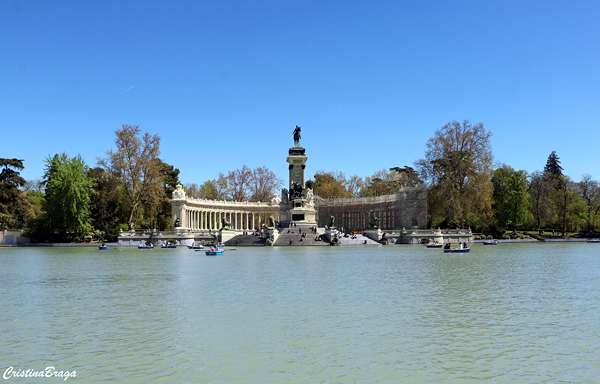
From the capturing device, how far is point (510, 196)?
87250mm

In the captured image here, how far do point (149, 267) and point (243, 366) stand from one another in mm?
26721

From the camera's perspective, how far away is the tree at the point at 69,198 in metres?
75.7

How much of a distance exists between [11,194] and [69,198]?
11873mm

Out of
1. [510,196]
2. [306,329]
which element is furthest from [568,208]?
[306,329]

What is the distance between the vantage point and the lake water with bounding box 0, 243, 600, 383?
11211 mm

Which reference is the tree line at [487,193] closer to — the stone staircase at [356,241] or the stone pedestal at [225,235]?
the stone staircase at [356,241]

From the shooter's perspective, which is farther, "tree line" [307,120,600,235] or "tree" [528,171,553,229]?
"tree" [528,171,553,229]

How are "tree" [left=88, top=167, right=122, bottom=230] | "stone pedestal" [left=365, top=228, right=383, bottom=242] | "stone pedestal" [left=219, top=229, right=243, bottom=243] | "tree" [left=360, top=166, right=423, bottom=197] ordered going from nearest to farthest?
"stone pedestal" [left=219, top=229, right=243, bottom=243]
"stone pedestal" [left=365, top=228, right=383, bottom=242]
"tree" [left=88, top=167, right=122, bottom=230]
"tree" [left=360, top=166, right=423, bottom=197]

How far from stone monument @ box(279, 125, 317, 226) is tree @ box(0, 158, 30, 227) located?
4215 centimetres

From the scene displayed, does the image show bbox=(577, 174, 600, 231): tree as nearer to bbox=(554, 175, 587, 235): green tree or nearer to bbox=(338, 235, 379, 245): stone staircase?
bbox=(554, 175, 587, 235): green tree

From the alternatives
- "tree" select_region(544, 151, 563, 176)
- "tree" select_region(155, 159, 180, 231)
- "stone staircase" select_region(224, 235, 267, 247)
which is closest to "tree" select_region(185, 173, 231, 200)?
"tree" select_region(155, 159, 180, 231)

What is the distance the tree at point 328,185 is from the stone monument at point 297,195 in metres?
24.6

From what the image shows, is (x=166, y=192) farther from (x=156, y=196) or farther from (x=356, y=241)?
(x=356, y=241)

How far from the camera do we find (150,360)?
39.4 ft
